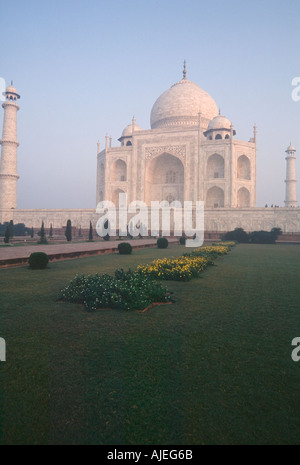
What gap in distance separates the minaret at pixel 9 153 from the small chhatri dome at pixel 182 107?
50.6 ft

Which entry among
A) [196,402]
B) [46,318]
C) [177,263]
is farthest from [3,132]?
[196,402]

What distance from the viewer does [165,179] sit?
35.2 metres

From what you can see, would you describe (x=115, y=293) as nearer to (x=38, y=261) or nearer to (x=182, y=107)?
→ (x=38, y=261)

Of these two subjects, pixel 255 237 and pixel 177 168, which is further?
pixel 177 168

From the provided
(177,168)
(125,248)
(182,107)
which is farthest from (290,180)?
(125,248)

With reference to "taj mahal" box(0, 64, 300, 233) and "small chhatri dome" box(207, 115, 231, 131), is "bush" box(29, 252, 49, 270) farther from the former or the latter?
"small chhatri dome" box(207, 115, 231, 131)

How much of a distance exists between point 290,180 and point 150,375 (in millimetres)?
37606

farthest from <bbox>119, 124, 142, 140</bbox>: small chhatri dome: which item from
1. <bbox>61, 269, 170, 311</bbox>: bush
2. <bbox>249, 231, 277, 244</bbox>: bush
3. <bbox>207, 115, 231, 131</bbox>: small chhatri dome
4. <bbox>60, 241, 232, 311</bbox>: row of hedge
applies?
<bbox>61, 269, 170, 311</bbox>: bush

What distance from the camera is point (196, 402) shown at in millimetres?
1833

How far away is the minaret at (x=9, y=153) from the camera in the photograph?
3070 centimetres

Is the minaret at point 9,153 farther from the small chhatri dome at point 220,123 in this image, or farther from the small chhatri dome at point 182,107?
the small chhatri dome at point 220,123

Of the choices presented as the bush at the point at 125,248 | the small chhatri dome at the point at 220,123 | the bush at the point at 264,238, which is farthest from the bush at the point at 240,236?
the small chhatri dome at the point at 220,123
